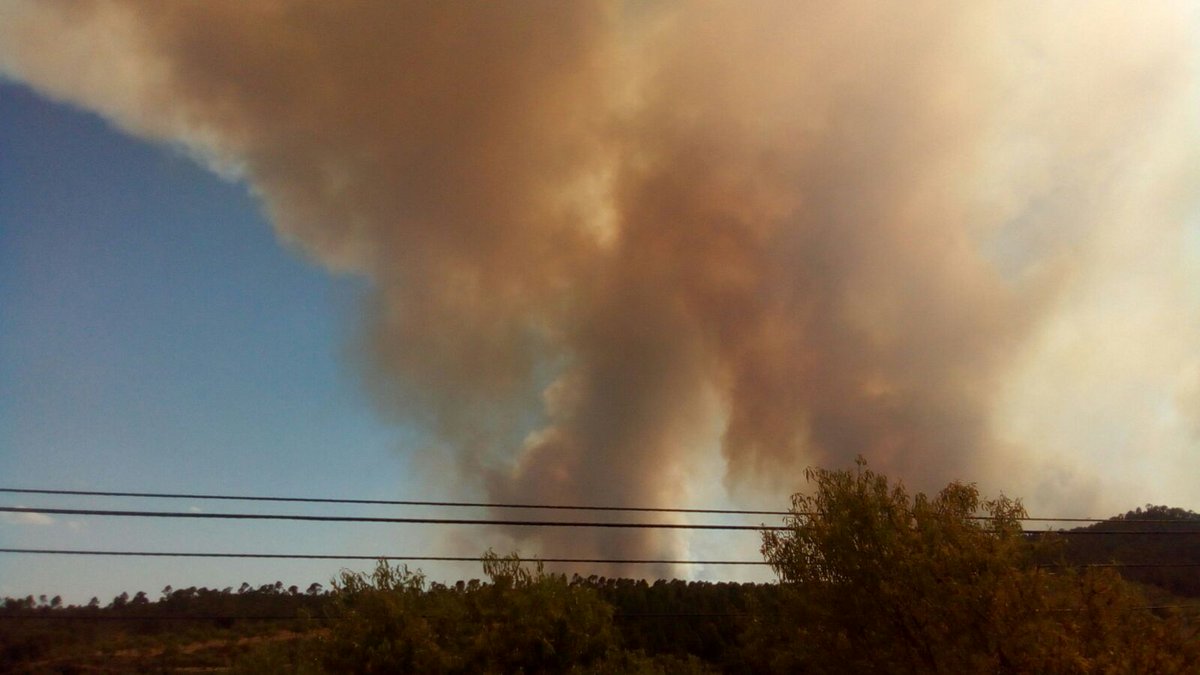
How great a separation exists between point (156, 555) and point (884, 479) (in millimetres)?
24460

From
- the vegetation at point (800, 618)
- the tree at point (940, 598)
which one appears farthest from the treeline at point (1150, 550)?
the tree at point (940, 598)

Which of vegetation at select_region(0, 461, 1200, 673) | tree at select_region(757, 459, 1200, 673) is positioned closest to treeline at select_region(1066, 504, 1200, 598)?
vegetation at select_region(0, 461, 1200, 673)

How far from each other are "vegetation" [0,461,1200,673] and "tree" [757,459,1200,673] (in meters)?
0.05

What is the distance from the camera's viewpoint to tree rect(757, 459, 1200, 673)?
2075 cm

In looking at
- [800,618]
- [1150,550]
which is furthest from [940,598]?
[1150,550]

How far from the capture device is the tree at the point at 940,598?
20.8 metres

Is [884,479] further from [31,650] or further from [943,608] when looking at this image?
[31,650]

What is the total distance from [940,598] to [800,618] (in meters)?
5.63

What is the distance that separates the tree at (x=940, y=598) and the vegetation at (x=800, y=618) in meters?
0.05

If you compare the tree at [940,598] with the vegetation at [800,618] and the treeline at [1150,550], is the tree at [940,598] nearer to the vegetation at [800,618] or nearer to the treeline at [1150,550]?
the vegetation at [800,618]

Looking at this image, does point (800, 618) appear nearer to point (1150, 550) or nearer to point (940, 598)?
point (940, 598)

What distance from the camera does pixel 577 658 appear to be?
3148 cm

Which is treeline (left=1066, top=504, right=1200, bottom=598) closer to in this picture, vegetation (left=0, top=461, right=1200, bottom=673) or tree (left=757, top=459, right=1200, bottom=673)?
vegetation (left=0, top=461, right=1200, bottom=673)

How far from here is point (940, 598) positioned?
73.8 feet
